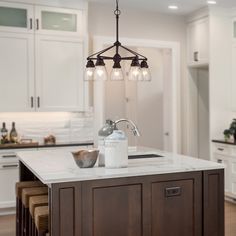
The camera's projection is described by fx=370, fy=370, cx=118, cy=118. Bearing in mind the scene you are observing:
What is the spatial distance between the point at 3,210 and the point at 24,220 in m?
1.62

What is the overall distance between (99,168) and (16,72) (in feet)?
8.50

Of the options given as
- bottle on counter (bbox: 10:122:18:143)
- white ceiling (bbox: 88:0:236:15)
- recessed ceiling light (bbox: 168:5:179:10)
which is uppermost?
white ceiling (bbox: 88:0:236:15)

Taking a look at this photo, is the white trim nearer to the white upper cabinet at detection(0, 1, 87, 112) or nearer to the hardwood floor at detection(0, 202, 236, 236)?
the white upper cabinet at detection(0, 1, 87, 112)

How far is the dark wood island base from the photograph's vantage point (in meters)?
2.42

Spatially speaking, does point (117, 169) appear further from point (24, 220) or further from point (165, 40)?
point (165, 40)

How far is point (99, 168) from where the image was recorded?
2.80 meters

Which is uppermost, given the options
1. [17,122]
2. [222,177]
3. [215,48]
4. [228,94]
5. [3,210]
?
[215,48]

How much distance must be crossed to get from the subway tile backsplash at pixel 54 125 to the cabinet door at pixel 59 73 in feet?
1.16

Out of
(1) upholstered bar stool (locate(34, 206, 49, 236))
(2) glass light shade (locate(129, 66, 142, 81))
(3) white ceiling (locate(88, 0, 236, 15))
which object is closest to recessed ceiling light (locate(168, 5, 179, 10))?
(3) white ceiling (locate(88, 0, 236, 15))

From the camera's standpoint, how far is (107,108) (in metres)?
7.99

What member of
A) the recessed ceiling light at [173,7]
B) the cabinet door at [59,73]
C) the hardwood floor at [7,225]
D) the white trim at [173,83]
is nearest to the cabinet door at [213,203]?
the hardwood floor at [7,225]

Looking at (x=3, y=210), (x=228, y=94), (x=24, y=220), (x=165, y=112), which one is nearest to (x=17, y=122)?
(x=3, y=210)

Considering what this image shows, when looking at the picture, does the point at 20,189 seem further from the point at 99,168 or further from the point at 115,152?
the point at 115,152

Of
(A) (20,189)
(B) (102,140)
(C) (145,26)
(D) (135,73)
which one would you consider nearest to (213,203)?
(B) (102,140)
